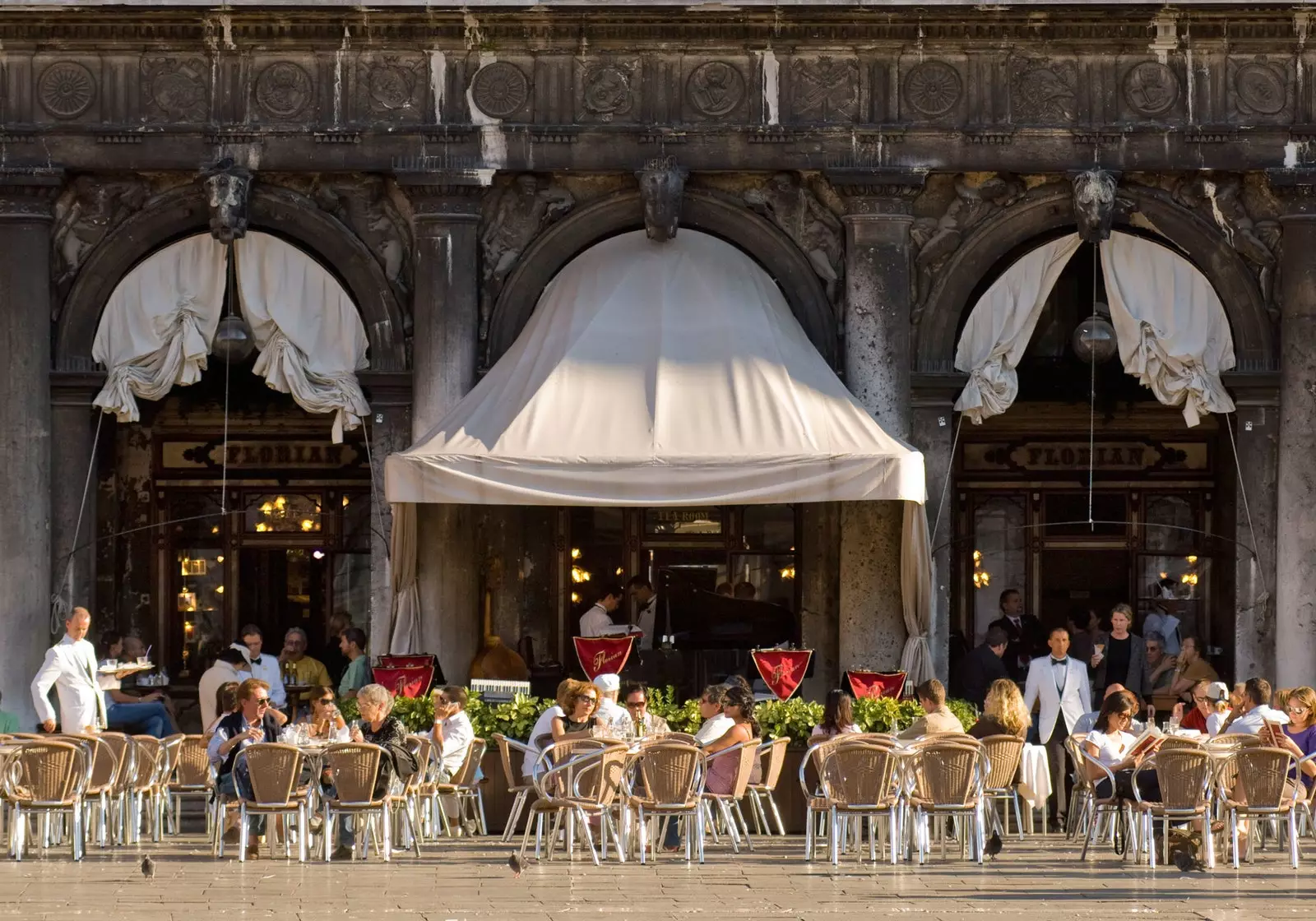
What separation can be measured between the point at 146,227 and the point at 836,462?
21.5 feet

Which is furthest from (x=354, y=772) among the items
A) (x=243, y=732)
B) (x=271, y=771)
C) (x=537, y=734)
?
(x=537, y=734)

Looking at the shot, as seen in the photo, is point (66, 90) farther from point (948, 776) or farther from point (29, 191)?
point (948, 776)

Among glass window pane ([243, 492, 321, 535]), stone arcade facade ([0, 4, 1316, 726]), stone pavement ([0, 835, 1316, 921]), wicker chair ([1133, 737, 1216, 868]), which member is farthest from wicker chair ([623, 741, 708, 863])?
glass window pane ([243, 492, 321, 535])

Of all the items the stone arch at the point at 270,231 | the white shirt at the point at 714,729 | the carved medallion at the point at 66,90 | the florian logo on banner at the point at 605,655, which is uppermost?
the carved medallion at the point at 66,90

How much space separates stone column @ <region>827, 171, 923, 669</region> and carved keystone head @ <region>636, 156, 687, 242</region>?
1320 mm

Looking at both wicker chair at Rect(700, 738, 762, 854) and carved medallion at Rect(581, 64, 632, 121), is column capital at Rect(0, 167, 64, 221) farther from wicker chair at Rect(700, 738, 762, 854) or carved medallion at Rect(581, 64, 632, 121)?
wicker chair at Rect(700, 738, 762, 854)

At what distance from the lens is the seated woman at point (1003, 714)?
16703 millimetres

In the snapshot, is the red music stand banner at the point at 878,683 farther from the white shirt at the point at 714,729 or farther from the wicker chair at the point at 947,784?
the wicker chair at the point at 947,784

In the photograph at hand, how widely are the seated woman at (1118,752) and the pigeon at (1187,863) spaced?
1.76 feet

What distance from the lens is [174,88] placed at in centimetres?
2111

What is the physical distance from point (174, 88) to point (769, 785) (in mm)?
8250

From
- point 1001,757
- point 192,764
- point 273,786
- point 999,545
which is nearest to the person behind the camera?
point 273,786

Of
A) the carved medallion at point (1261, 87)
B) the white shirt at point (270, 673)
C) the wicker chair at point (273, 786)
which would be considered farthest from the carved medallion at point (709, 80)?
the wicker chair at point (273, 786)

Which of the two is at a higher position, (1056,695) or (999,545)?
(999,545)
